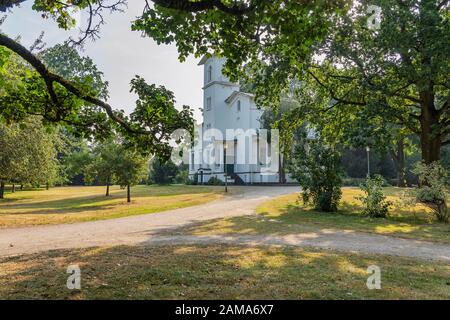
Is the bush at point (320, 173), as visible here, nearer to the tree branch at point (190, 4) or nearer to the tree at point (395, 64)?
the tree at point (395, 64)

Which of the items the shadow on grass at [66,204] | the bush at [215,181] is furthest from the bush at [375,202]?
the bush at [215,181]

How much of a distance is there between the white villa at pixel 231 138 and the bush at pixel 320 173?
2188 centimetres

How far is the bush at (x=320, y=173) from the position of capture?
711 inches

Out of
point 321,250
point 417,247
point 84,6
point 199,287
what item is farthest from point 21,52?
point 417,247

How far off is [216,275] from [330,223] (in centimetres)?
963

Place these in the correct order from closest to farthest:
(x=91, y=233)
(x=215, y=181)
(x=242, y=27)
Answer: (x=242, y=27)
(x=91, y=233)
(x=215, y=181)

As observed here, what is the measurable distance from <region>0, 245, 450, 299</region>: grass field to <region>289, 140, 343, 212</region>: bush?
1020 cm

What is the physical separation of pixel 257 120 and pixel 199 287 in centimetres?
3836

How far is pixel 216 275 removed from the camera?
5.84 meters

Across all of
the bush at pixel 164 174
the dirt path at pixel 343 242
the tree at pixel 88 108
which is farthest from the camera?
the bush at pixel 164 174

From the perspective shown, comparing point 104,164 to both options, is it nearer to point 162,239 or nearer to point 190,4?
point 162,239

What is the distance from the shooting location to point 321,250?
869cm

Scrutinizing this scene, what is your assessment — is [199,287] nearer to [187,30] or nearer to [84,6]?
[187,30]

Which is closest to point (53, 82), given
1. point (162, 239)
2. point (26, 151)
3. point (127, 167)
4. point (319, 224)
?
point (162, 239)
